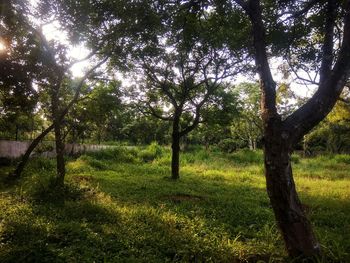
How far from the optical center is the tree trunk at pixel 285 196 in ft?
17.6

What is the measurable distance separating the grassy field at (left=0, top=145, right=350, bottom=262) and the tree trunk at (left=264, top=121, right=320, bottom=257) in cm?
40

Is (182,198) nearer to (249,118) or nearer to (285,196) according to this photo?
(285,196)

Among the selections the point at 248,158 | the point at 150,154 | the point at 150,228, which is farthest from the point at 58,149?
the point at 248,158

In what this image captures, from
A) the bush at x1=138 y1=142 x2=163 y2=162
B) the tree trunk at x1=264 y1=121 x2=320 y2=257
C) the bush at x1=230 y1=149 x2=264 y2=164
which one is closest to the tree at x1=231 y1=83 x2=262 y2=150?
the bush at x1=230 y1=149 x2=264 y2=164

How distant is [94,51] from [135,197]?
20.3 ft

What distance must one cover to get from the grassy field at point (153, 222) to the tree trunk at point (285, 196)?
401 millimetres

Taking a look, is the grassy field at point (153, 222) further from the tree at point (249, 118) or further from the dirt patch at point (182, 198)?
the tree at point (249, 118)

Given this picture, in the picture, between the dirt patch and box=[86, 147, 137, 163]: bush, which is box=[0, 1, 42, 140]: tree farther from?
box=[86, 147, 137, 163]: bush

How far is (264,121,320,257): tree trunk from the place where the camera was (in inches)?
211

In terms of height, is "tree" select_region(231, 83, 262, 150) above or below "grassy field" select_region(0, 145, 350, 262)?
above

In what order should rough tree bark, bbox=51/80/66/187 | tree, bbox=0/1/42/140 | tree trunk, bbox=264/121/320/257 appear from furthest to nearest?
rough tree bark, bbox=51/80/66/187, tree, bbox=0/1/42/140, tree trunk, bbox=264/121/320/257

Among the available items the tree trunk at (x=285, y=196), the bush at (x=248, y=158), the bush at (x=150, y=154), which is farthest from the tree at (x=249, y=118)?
the tree trunk at (x=285, y=196)

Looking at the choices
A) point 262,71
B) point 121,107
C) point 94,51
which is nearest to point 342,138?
point 121,107

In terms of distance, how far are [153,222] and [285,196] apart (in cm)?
379
